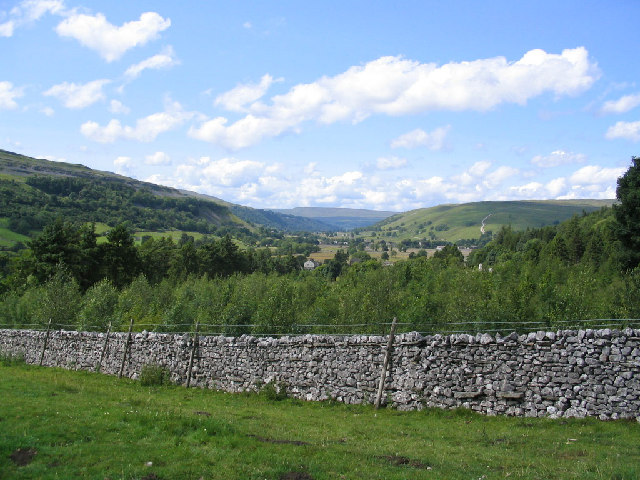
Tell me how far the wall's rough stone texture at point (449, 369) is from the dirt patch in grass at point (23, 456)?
1012 cm

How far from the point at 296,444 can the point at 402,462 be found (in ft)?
7.94

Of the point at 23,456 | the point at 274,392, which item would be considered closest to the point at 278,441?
the point at 23,456

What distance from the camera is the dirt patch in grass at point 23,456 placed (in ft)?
28.6

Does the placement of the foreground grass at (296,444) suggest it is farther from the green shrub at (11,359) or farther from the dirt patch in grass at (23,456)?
the green shrub at (11,359)

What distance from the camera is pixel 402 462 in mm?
9234

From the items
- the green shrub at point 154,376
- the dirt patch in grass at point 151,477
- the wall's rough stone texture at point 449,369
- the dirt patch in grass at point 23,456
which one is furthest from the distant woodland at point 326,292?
the dirt patch in grass at point 23,456

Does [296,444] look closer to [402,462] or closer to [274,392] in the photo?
[402,462]

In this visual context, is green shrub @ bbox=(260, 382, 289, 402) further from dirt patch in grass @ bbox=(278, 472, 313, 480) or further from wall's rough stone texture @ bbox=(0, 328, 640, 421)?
dirt patch in grass @ bbox=(278, 472, 313, 480)

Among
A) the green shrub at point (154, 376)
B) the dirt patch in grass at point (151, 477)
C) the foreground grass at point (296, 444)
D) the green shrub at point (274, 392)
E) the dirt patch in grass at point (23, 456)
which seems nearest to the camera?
the dirt patch in grass at point (151, 477)

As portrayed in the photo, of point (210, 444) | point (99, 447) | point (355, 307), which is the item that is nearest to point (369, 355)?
point (210, 444)

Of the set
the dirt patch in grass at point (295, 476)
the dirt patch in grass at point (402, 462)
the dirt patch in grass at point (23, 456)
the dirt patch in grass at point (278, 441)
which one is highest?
the dirt patch in grass at point (295, 476)

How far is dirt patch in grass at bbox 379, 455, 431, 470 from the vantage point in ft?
29.2

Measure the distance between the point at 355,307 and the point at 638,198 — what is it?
2888 centimetres

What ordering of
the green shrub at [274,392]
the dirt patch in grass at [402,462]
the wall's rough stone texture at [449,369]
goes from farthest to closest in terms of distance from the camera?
1. the green shrub at [274,392]
2. the wall's rough stone texture at [449,369]
3. the dirt patch in grass at [402,462]
